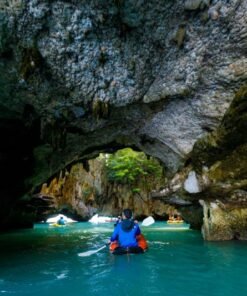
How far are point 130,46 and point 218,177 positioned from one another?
249 inches

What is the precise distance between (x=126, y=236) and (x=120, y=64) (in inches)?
201

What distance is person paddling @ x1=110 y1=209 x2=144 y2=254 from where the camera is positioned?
31.8ft

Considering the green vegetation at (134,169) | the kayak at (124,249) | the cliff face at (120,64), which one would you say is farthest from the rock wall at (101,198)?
the kayak at (124,249)

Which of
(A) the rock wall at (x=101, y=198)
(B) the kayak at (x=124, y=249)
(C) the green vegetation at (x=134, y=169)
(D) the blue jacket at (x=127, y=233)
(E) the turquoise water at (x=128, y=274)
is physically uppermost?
(C) the green vegetation at (x=134, y=169)

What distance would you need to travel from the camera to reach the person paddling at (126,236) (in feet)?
31.8

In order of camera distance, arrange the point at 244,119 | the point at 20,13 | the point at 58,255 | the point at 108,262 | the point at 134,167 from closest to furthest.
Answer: the point at 20,13 < the point at 108,262 < the point at 244,119 < the point at 58,255 < the point at 134,167

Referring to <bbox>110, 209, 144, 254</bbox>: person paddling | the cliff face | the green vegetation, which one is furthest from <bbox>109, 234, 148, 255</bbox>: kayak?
the green vegetation

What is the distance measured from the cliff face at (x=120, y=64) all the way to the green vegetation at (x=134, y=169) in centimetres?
2286

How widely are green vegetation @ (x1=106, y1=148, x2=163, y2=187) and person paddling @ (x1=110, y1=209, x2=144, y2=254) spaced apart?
25.6 m

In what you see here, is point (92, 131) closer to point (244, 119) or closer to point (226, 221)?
point (244, 119)

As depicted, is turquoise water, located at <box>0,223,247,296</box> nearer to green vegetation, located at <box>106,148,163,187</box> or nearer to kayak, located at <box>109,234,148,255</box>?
kayak, located at <box>109,234,148,255</box>

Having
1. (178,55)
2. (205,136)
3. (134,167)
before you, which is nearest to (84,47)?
(178,55)

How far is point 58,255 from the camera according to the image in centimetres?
1082

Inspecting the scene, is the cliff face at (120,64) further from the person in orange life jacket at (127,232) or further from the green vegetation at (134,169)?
the green vegetation at (134,169)
